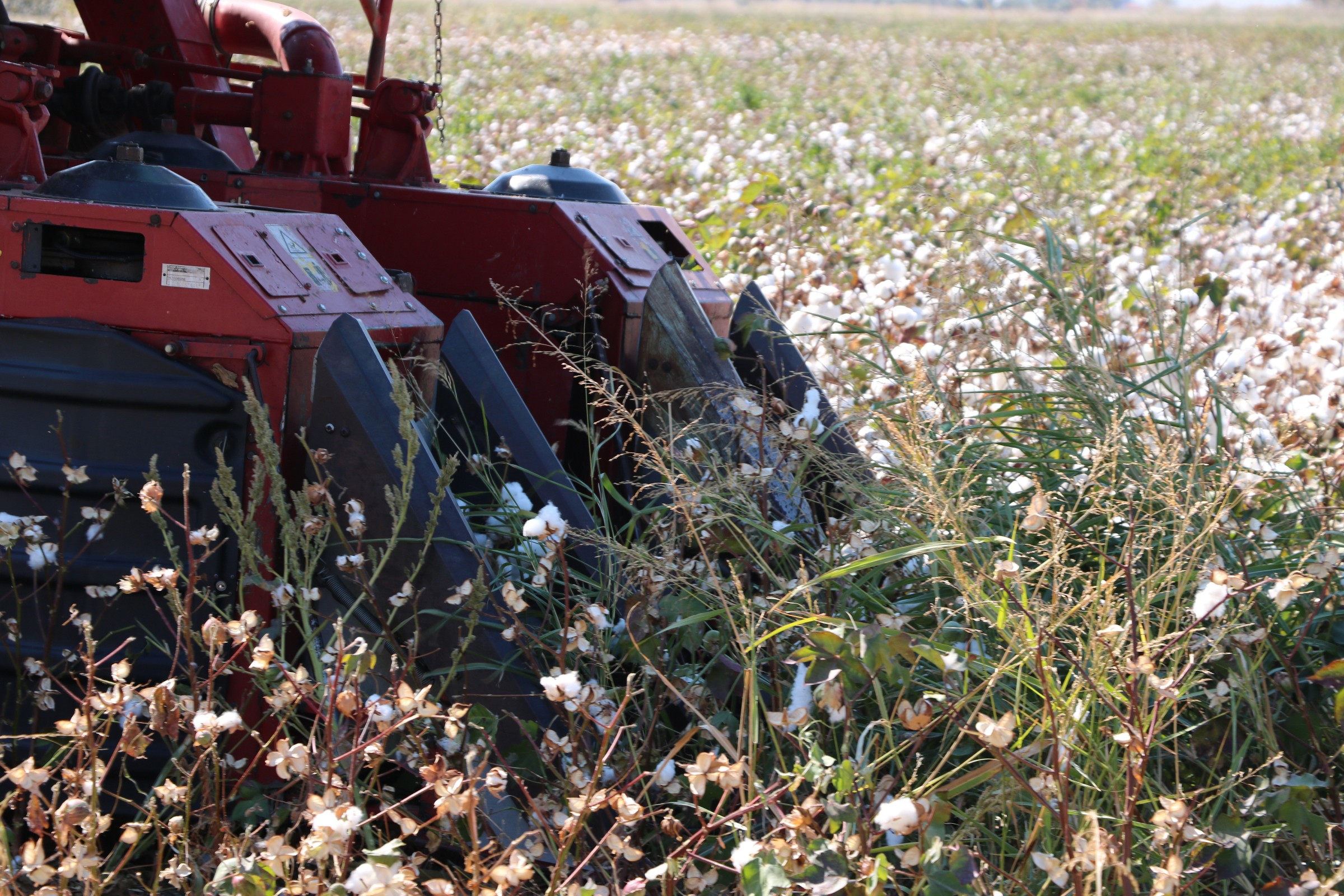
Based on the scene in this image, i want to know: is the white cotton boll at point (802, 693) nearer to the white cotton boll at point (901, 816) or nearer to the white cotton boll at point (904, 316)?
the white cotton boll at point (901, 816)

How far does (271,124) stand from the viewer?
4.07 metres

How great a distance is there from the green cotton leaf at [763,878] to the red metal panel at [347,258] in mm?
1705

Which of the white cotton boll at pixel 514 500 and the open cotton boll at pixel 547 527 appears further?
the white cotton boll at pixel 514 500

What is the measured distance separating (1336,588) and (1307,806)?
790 millimetres

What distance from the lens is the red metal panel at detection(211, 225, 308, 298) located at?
265 centimetres

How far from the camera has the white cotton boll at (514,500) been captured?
115 inches

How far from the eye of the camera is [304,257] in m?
2.89

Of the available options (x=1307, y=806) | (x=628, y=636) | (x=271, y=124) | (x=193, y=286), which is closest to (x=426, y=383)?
(x=193, y=286)

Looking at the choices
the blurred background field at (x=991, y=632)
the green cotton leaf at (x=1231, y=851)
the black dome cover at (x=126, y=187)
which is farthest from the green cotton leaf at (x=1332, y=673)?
the black dome cover at (x=126, y=187)

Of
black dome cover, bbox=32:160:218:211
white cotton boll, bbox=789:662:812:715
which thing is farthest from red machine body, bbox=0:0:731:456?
white cotton boll, bbox=789:662:812:715

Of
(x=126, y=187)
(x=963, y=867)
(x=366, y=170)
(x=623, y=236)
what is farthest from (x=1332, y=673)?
(x=366, y=170)

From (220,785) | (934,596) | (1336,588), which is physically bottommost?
(220,785)

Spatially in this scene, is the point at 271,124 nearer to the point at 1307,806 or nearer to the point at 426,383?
the point at 426,383

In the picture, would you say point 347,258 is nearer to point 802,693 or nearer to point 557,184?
point 557,184
